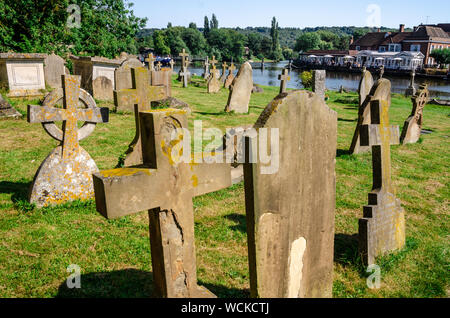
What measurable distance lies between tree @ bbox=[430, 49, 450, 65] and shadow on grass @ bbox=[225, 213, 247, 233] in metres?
75.8

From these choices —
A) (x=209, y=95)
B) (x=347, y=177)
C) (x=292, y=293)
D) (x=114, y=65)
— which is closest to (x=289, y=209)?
(x=292, y=293)

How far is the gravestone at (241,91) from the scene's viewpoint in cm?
1353

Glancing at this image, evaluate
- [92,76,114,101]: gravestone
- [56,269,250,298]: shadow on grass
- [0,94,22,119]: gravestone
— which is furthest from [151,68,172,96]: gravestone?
[56,269,250,298]: shadow on grass

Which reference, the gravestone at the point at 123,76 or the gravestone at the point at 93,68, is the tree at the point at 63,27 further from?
the gravestone at the point at 123,76

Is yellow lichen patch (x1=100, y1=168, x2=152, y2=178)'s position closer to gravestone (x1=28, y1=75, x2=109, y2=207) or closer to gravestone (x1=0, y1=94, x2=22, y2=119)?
gravestone (x1=28, y1=75, x2=109, y2=207)

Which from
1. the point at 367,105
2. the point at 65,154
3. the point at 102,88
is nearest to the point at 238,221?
the point at 65,154

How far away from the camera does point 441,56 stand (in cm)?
6688

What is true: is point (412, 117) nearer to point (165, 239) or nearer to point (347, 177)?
point (347, 177)

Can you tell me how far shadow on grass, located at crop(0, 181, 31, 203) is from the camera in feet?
17.1

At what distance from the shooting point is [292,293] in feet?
8.95

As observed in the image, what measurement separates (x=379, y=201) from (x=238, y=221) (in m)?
1.95

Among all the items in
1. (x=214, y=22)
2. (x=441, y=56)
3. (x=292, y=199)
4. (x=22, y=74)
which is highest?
(x=214, y=22)

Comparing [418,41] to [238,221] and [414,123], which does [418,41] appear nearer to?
[414,123]
